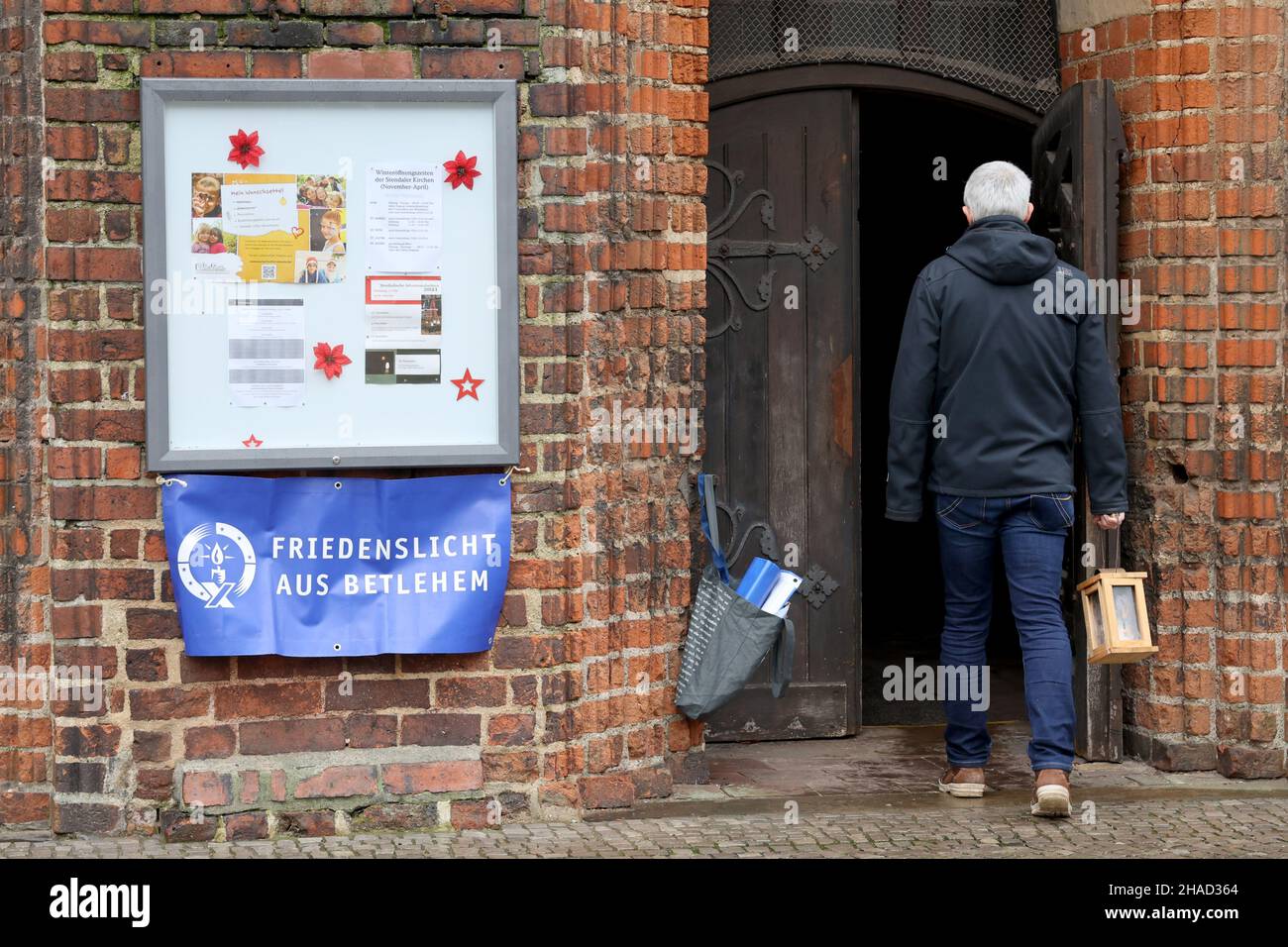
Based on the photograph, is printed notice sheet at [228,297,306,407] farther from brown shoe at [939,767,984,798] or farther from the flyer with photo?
brown shoe at [939,767,984,798]

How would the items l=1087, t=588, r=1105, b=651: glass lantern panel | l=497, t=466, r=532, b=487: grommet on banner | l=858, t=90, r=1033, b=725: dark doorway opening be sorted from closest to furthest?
l=497, t=466, r=532, b=487: grommet on banner, l=1087, t=588, r=1105, b=651: glass lantern panel, l=858, t=90, r=1033, b=725: dark doorway opening

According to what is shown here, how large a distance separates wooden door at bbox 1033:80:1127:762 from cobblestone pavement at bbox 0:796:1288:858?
700mm

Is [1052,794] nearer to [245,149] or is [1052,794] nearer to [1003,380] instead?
[1003,380]

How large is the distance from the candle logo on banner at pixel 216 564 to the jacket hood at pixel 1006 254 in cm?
269

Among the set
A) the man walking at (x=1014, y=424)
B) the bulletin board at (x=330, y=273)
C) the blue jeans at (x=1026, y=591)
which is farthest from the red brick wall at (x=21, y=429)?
the blue jeans at (x=1026, y=591)

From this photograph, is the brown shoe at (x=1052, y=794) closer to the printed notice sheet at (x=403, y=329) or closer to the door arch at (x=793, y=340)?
the door arch at (x=793, y=340)

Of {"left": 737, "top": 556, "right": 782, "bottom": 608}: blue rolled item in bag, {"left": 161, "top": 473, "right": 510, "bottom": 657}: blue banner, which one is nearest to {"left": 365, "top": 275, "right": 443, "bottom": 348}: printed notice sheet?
{"left": 161, "top": 473, "right": 510, "bottom": 657}: blue banner

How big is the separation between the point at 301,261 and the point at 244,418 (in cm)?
55

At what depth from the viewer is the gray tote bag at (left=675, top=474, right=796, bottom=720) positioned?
632cm

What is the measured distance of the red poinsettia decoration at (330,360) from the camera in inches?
231

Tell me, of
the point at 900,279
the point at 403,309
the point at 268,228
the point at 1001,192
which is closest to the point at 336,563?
the point at 403,309

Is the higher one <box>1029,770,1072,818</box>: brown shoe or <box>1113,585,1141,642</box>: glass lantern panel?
<box>1113,585,1141,642</box>: glass lantern panel

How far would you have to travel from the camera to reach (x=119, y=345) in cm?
579

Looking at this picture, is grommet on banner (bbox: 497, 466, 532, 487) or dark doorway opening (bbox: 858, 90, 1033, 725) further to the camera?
dark doorway opening (bbox: 858, 90, 1033, 725)
